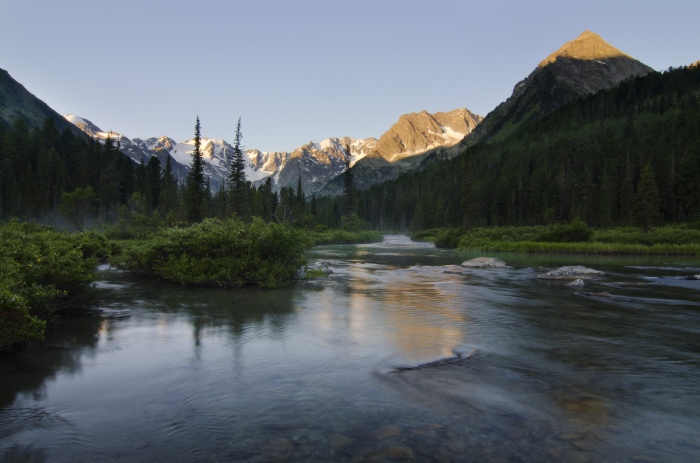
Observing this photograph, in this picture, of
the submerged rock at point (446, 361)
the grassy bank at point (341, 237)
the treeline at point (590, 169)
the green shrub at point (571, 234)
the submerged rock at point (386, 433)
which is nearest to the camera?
the submerged rock at point (386, 433)

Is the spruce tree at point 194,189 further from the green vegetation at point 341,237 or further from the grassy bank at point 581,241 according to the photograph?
the grassy bank at point 581,241

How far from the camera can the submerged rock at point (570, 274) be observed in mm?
27750

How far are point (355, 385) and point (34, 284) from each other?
10116 millimetres

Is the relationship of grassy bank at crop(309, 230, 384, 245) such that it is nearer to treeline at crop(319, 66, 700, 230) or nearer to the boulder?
treeline at crop(319, 66, 700, 230)

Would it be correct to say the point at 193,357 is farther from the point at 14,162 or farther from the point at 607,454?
the point at 14,162

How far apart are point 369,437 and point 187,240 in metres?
19.2

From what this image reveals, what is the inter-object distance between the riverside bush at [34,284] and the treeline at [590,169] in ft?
278

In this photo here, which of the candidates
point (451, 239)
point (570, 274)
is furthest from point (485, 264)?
point (451, 239)

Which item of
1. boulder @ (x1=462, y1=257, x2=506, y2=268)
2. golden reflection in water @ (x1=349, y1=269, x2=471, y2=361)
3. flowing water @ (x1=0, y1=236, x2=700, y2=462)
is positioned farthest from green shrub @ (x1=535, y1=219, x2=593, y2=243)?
flowing water @ (x1=0, y1=236, x2=700, y2=462)

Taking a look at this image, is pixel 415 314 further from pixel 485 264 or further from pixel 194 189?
pixel 194 189

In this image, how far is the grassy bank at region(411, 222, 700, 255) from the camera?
164 feet

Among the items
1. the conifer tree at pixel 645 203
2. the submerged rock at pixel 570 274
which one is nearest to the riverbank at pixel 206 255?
the submerged rock at pixel 570 274

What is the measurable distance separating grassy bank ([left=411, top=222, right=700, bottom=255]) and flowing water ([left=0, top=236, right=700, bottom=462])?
125ft

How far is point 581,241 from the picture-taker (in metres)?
58.3
